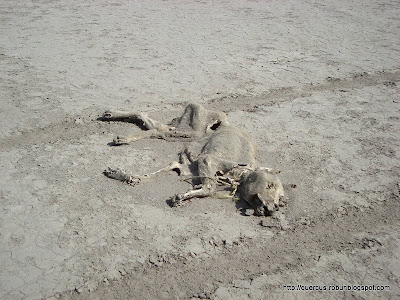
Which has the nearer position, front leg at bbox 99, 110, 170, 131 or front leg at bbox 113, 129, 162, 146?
front leg at bbox 113, 129, 162, 146

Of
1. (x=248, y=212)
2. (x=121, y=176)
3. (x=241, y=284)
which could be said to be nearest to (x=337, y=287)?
(x=241, y=284)

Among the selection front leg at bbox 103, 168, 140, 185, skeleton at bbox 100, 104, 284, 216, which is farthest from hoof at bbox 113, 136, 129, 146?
front leg at bbox 103, 168, 140, 185

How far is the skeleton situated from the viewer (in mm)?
4141

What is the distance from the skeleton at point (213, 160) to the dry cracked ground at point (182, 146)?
0.44 feet

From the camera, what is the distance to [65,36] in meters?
8.50

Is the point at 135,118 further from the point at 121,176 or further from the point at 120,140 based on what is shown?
the point at 121,176

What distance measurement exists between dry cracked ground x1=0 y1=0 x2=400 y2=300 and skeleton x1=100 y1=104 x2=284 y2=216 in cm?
13

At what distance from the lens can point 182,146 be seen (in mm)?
5227

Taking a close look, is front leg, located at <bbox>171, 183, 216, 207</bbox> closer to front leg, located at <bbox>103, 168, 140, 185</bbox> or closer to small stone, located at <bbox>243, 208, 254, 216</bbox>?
small stone, located at <bbox>243, 208, 254, 216</bbox>

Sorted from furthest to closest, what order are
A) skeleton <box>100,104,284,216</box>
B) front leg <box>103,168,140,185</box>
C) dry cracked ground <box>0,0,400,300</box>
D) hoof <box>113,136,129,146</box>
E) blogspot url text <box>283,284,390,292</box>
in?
hoof <box>113,136,129,146</box>
front leg <box>103,168,140,185</box>
skeleton <box>100,104,284,216</box>
dry cracked ground <box>0,0,400,300</box>
blogspot url text <box>283,284,390,292</box>

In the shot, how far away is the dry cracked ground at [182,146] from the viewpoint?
11.6 ft

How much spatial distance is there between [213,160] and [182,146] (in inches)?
31.9

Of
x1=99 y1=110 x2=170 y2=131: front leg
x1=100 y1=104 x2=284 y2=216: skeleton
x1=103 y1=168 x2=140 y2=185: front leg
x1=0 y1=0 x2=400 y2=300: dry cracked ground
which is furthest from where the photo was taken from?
x1=99 y1=110 x2=170 y2=131: front leg

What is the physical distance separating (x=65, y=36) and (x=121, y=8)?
224 centimetres
